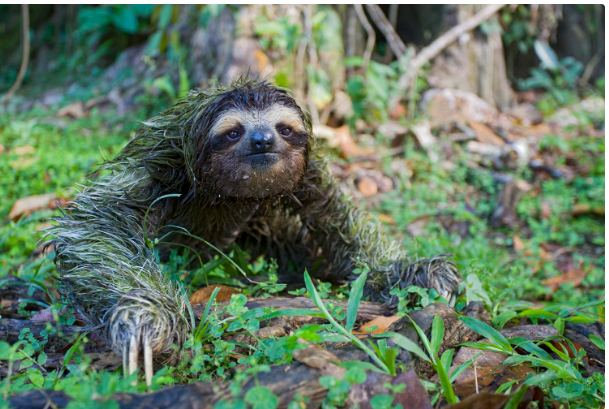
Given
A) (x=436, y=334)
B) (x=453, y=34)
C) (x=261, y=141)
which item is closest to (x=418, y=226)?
(x=261, y=141)

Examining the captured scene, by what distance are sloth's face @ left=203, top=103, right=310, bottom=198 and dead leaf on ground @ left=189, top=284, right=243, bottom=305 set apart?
712mm

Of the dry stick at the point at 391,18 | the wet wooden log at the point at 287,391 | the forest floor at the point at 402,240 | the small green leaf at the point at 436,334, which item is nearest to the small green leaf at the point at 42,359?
the forest floor at the point at 402,240

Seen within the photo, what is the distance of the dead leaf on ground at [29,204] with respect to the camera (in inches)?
218

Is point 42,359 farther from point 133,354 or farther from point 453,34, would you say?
point 453,34

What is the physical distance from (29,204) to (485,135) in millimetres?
6617

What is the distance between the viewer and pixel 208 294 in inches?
143

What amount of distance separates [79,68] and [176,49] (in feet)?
16.2

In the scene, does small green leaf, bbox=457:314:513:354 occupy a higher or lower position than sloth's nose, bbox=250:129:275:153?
lower

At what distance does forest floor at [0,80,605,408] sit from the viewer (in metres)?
2.57

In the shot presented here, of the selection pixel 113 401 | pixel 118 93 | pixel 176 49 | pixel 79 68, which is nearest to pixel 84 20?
pixel 79 68

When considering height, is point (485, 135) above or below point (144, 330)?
above

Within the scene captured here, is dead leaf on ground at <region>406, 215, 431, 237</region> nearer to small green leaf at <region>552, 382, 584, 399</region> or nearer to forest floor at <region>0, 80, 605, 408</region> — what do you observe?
forest floor at <region>0, 80, 605, 408</region>

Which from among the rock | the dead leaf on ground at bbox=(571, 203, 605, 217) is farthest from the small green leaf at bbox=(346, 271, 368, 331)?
the rock

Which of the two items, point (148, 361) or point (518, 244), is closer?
point (148, 361)
